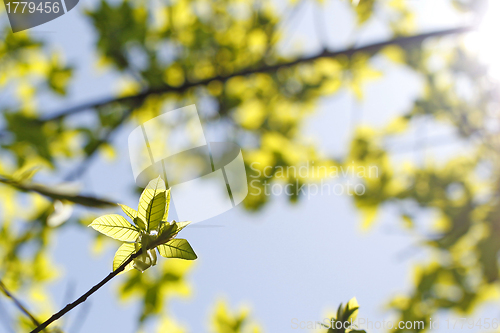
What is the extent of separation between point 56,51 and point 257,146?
43.3 inches

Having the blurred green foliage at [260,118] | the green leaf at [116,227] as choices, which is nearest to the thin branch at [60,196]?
the green leaf at [116,227]

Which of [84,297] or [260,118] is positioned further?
[260,118]

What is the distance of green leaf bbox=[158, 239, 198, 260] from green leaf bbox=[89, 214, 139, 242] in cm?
3

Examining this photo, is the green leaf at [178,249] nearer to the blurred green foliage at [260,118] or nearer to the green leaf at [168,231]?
the green leaf at [168,231]

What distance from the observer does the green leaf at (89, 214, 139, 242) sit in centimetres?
26

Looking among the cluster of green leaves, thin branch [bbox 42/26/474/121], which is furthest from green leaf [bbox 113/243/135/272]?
thin branch [bbox 42/26/474/121]

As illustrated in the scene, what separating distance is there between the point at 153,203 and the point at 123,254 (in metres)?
0.05

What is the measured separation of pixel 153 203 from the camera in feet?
0.84

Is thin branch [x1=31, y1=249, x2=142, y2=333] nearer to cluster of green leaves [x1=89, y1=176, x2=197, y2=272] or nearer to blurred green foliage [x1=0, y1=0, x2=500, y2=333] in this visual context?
cluster of green leaves [x1=89, y1=176, x2=197, y2=272]

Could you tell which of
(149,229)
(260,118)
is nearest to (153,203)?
(149,229)

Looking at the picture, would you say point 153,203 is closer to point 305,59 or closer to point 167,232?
point 167,232

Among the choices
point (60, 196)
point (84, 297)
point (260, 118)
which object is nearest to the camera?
point (84, 297)

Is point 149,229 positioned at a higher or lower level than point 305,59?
lower

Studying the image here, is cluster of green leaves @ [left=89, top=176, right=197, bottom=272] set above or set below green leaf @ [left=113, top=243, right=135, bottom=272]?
above
